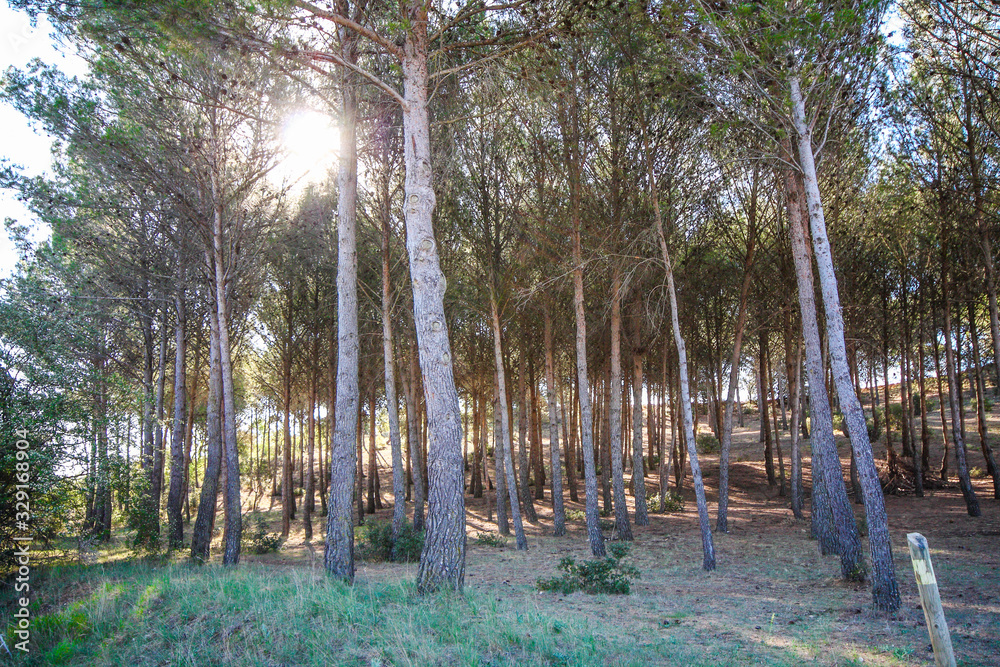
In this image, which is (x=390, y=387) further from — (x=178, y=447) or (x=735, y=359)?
(x=735, y=359)

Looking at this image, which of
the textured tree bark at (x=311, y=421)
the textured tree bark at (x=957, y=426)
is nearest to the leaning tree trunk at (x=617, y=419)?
the textured tree bark at (x=957, y=426)

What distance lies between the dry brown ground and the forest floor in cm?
4

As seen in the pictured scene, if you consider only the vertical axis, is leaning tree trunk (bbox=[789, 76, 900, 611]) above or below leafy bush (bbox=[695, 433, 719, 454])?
above

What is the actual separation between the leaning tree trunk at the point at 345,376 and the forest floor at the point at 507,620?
2.93ft

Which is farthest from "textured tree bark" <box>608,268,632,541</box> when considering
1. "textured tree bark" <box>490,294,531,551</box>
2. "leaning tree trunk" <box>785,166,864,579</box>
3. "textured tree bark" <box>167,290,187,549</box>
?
"textured tree bark" <box>167,290,187,549</box>

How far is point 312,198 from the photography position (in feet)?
49.3

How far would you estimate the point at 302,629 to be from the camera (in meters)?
4.87

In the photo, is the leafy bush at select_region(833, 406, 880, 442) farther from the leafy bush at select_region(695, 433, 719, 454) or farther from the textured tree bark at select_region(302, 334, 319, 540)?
the textured tree bark at select_region(302, 334, 319, 540)

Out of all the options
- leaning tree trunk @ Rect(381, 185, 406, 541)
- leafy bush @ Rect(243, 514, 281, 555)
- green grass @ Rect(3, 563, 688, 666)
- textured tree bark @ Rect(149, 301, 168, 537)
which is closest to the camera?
green grass @ Rect(3, 563, 688, 666)

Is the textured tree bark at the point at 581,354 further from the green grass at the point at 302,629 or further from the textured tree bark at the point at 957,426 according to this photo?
the textured tree bark at the point at 957,426

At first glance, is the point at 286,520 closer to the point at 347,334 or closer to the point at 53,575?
the point at 53,575

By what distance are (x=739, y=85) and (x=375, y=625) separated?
9.16 meters

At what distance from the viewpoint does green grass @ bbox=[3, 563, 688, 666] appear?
4492mm

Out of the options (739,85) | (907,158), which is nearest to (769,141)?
(739,85)
